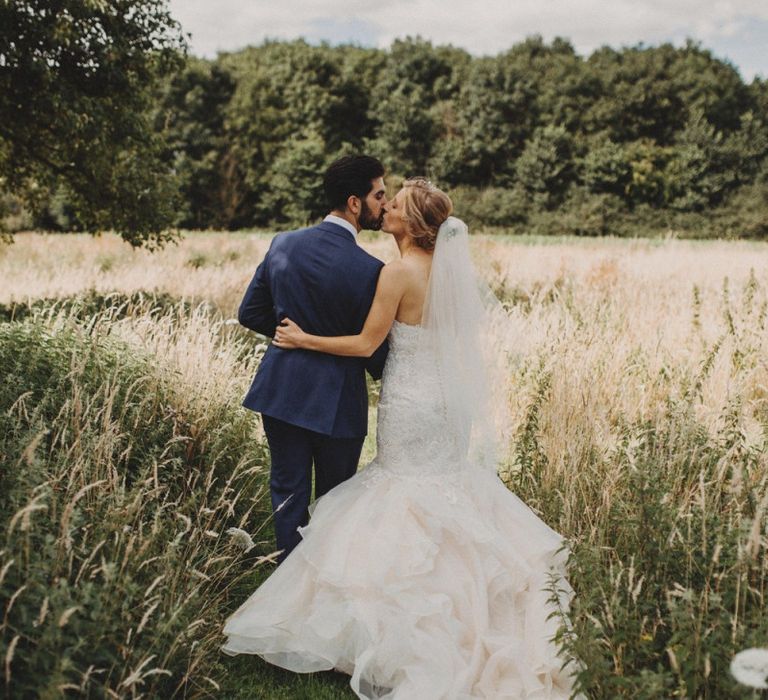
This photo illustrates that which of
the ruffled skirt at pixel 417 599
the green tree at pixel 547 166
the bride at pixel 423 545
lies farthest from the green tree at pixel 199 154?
the ruffled skirt at pixel 417 599

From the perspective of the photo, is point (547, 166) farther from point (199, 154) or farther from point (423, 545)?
point (423, 545)

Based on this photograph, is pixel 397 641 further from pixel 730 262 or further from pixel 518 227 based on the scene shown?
pixel 518 227

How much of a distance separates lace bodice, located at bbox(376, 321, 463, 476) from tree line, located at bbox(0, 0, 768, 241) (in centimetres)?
3725

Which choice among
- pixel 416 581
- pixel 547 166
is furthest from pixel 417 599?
pixel 547 166

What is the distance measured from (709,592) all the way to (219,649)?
2110mm

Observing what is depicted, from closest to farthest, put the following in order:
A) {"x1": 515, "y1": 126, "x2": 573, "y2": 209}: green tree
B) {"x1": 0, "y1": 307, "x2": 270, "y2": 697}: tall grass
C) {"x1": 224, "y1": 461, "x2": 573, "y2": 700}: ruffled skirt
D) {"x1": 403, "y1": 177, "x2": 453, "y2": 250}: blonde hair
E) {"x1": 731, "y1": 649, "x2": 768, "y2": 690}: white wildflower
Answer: {"x1": 731, "y1": 649, "x2": 768, "y2": 690}: white wildflower
{"x1": 0, "y1": 307, "x2": 270, "y2": 697}: tall grass
{"x1": 224, "y1": 461, "x2": 573, "y2": 700}: ruffled skirt
{"x1": 403, "y1": 177, "x2": 453, "y2": 250}: blonde hair
{"x1": 515, "y1": 126, "x2": 573, "y2": 209}: green tree

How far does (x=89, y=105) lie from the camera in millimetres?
8273

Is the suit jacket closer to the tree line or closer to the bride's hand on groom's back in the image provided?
the bride's hand on groom's back

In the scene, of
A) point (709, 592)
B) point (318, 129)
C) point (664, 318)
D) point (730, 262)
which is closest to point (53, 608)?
point (709, 592)

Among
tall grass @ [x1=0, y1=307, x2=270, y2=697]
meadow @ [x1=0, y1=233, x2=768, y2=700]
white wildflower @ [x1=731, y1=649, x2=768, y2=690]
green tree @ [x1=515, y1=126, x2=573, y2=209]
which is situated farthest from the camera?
green tree @ [x1=515, y1=126, x2=573, y2=209]

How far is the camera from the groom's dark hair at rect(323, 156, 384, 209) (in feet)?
11.3

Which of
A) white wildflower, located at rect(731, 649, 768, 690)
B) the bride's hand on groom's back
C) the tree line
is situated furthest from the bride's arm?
the tree line

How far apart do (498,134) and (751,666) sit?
4510cm

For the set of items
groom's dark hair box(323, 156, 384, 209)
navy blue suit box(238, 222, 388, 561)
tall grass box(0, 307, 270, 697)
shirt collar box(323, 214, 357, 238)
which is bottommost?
tall grass box(0, 307, 270, 697)
